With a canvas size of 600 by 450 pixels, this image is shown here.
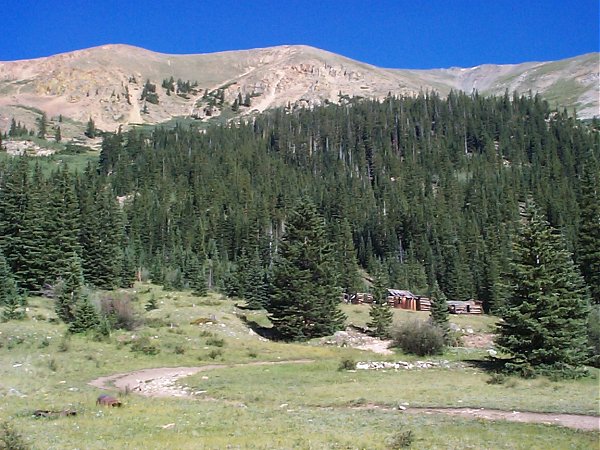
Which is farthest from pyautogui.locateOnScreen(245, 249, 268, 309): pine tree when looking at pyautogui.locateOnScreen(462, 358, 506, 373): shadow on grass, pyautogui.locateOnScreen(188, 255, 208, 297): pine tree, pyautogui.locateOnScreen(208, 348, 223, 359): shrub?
pyautogui.locateOnScreen(462, 358, 506, 373): shadow on grass

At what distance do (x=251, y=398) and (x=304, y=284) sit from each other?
24374mm

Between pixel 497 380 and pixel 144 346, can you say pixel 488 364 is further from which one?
pixel 144 346

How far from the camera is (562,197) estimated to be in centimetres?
13062

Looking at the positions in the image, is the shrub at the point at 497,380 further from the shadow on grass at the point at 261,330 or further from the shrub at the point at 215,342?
the shadow on grass at the point at 261,330

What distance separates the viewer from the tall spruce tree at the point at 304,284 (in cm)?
4581

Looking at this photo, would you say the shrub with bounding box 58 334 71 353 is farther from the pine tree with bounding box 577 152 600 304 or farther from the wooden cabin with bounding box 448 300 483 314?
the wooden cabin with bounding box 448 300 483 314

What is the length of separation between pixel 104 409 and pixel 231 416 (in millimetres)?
4759

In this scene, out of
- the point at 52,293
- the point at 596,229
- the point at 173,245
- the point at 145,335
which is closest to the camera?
the point at 145,335

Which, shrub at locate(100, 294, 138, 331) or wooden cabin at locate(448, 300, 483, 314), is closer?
shrub at locate(100, 294, 138, 331)

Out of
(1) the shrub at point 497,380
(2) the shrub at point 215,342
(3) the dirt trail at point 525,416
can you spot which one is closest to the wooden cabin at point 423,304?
(2) the shrub at point 215,342

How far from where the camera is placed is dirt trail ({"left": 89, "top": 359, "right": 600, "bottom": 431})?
16.3m

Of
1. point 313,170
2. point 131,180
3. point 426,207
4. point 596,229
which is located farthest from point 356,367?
point 313,170

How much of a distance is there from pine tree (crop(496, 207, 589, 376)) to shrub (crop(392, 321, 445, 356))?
22.0 ft

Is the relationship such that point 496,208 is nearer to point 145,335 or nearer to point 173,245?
point 173,245
